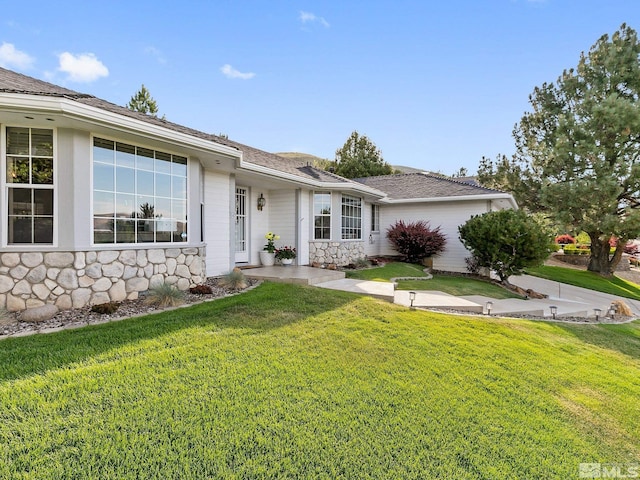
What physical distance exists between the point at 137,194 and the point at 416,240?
11.2m

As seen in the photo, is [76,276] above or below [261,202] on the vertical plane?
below

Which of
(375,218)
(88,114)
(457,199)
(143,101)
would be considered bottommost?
(375,218)

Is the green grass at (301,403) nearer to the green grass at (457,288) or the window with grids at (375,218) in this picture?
the green grass at (457,288)

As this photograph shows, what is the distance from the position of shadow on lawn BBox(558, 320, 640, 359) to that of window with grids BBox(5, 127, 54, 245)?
989cm

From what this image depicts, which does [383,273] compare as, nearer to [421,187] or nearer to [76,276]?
[421,187]

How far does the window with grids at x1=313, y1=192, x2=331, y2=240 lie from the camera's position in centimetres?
1199

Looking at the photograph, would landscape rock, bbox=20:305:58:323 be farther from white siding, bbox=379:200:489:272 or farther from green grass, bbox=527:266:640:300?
green grass, bbox=527:266:640:300

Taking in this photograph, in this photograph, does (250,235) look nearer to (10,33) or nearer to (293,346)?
(293,346)

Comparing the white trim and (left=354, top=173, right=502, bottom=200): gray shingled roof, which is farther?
(left=354, top=173, right=502, bottom=200): gray shingled roof

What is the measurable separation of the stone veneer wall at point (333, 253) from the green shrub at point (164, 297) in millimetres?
6233

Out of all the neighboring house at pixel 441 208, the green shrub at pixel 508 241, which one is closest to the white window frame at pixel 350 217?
the neighboring house at pixel 441 208

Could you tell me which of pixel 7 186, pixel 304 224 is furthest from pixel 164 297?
pixel 304 224

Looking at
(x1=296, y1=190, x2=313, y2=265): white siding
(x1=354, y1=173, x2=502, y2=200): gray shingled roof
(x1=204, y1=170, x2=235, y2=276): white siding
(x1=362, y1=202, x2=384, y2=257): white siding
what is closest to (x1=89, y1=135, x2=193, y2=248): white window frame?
(x1=204, y1=170, x2=235, y2=276): white siding

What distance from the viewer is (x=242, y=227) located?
35.6 feet
